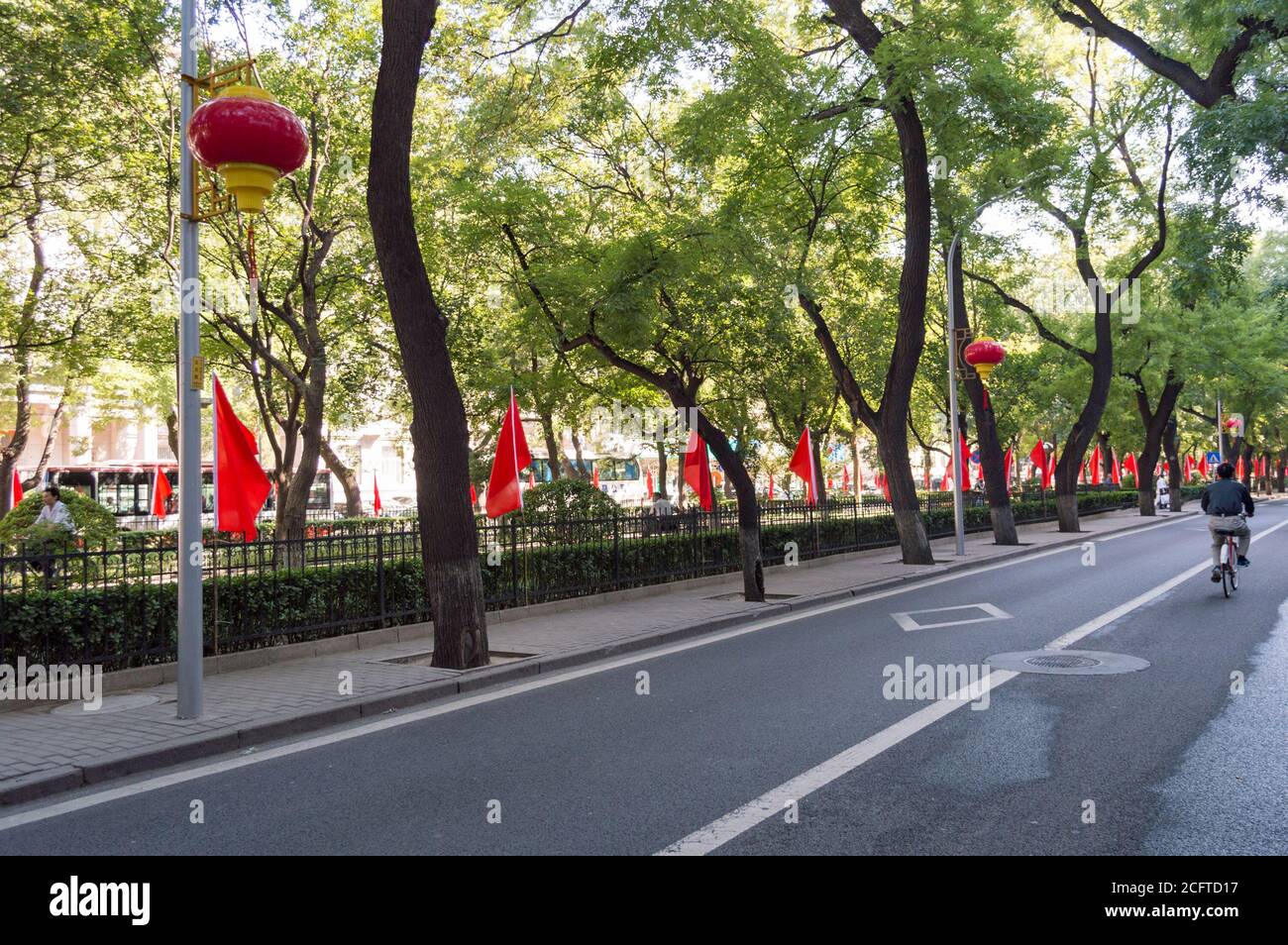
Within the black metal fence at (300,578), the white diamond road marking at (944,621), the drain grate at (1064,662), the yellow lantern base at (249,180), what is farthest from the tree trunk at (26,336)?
the drain grate at (1064,662)

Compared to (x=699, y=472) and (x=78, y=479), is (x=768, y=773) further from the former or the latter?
(x=78, y=479)

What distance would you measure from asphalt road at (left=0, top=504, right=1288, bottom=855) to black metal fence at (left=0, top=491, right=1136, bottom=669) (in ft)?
10.1

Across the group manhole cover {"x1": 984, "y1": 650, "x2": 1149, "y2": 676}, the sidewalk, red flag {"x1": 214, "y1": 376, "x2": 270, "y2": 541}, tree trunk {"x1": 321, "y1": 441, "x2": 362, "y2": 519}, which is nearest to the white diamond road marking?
the sidewalk

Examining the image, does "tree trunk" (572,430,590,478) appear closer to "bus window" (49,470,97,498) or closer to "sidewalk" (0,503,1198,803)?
"bus window" (49,470,97,498)

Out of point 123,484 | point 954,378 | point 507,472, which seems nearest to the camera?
point 507,472

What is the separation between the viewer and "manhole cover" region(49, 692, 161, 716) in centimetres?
793

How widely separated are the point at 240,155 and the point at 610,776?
5032mm

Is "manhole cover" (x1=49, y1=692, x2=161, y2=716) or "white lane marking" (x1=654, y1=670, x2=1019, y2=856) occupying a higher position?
"manhole cover" (x1=49, y1=692, x2=161, y2=716)

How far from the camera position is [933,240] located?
22703mm

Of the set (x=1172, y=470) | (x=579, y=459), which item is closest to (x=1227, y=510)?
(x=579, y=459)

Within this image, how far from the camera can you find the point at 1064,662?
9102 mm

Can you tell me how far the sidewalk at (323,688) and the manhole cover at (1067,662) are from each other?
4.13 m

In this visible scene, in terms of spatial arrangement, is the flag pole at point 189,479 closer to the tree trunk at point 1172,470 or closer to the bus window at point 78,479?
the bus window at point 78,479

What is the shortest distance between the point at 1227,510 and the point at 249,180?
42.8 ft
